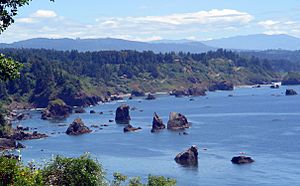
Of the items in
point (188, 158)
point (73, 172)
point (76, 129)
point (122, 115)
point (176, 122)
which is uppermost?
point (73, 172)

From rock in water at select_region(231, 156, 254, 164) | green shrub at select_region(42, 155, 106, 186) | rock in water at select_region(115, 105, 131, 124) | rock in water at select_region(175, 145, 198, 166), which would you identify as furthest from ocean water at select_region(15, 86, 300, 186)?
green shrub at select_region(42, 155, 106, 186)

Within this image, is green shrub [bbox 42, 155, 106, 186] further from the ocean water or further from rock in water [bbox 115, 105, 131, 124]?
rock in water [bbox 115, 105, 131, 124]

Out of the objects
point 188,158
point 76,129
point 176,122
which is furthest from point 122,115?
point 188,158

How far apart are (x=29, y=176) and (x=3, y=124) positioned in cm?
13125

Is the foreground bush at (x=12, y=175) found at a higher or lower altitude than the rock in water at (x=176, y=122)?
higher

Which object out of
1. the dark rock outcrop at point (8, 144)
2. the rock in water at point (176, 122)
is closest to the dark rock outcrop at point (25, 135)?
the dark rock outcrop at point (8, 144)

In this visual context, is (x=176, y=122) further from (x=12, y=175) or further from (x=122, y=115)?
(x=12, y=175)

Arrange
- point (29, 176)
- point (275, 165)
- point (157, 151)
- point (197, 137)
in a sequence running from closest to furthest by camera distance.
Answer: point (29, 176)
point (275, 165)
point (157, 151)
point (197, 137)

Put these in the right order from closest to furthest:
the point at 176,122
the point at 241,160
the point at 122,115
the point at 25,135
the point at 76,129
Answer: the point at 241,160 → the point at 25,135 → the point at 76,129 → the point at 176,122 → the point at 122,115

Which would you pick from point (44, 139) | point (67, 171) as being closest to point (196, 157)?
point (44, 139)

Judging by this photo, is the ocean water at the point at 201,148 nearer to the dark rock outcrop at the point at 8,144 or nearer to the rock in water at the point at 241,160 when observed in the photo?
the rock in water at the point at 241,160

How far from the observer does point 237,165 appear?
112188 mm

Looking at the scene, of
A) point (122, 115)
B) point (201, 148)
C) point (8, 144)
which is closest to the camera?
point (201, 148)

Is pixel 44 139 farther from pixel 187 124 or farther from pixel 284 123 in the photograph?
pixel 284 123
